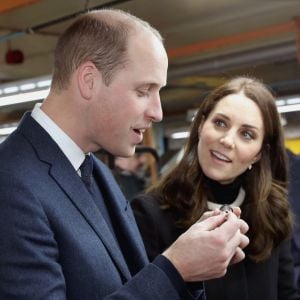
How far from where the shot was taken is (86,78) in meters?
1.25

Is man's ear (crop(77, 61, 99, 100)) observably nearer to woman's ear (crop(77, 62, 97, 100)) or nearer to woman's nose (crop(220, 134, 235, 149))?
woman's ear (crop(77, 62, 97, 100))

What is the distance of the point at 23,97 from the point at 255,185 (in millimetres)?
4403

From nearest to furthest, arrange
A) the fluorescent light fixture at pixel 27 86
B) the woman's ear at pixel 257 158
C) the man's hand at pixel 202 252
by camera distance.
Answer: the man's hand at pixel 202 252
the woman's ear at pixel 257 158
the fluorescent light fixture at pixel 27 86

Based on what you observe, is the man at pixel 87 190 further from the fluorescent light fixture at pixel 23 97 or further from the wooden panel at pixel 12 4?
the fluorescent light fixture at pixel 23 97

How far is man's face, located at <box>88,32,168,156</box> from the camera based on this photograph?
4.09 ft

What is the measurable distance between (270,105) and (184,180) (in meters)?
0.41

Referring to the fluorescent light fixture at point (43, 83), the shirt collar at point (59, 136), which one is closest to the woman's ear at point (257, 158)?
the shirt collar at point (59, 136)

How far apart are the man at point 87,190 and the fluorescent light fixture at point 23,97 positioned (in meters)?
4.34

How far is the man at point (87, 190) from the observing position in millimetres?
1088

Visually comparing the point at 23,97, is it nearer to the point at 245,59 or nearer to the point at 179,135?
the point at 245,59

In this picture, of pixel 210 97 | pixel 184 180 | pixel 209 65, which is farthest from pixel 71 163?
pixel 209 65

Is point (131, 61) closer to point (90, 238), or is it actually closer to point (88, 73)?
point (88, 73)

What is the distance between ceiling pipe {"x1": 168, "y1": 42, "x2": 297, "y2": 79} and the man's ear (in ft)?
18.7

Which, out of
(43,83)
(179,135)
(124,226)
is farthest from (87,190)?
(179,135)
